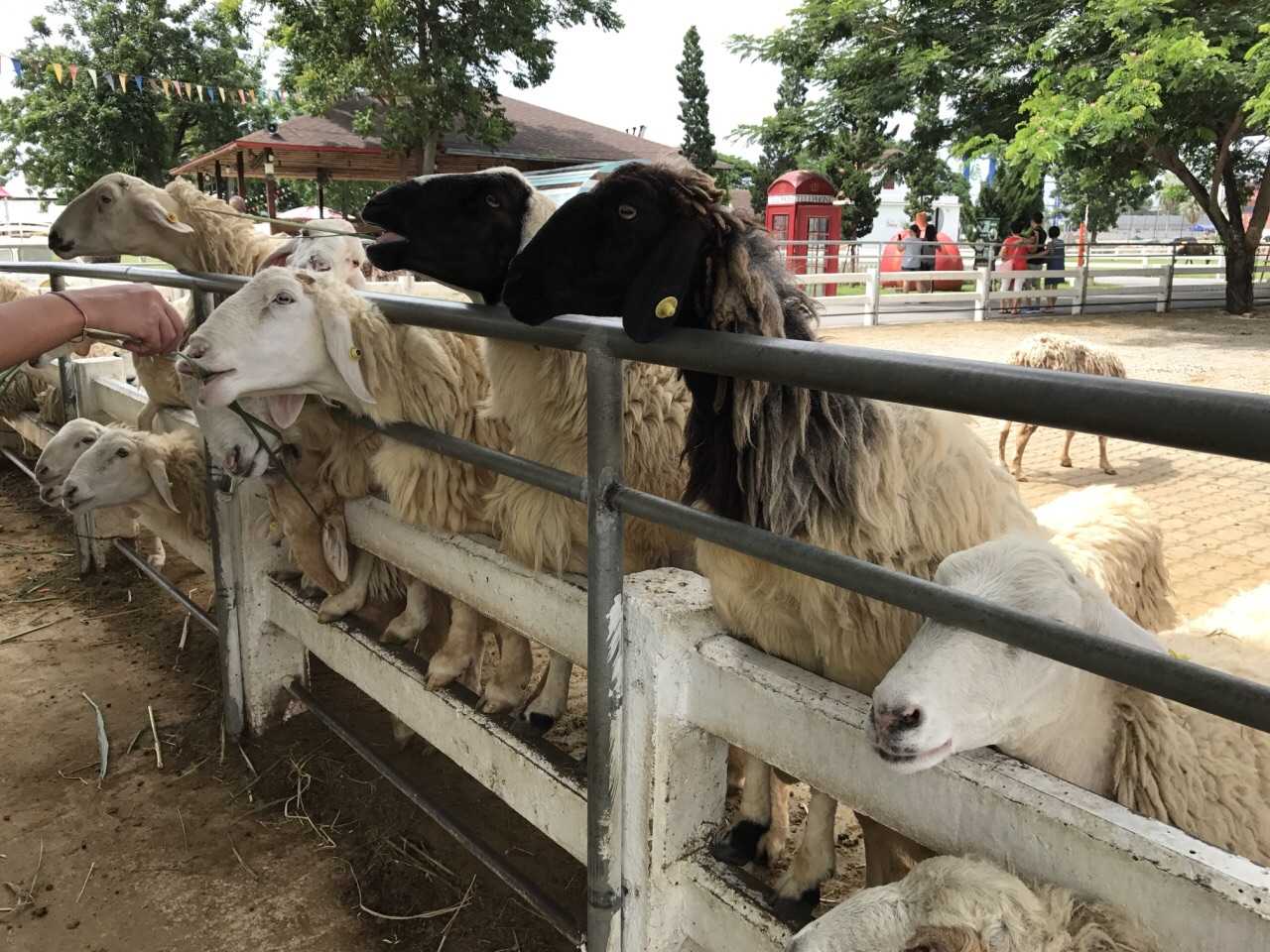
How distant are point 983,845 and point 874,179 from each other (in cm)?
3768

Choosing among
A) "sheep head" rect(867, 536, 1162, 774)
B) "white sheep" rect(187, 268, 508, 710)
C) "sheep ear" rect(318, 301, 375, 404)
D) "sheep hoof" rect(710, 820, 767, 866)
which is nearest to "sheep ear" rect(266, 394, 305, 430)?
"white sheep" rect(187, 268, 508, 710)

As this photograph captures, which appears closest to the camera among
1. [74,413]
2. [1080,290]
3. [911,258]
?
[74,413]

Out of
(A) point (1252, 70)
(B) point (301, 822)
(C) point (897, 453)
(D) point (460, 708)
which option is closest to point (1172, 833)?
(C) point (897, 453)

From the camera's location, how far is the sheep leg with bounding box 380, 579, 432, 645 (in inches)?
114

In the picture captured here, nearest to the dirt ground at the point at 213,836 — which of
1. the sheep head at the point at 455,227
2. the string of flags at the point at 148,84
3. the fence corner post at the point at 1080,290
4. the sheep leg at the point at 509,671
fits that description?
the sheep leg at the point at 509,671

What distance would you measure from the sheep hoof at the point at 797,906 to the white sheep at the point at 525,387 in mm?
919

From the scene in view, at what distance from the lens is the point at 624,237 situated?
1.98 meters

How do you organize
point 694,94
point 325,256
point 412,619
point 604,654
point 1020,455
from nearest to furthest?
point 604,654, point 412,619, point 325,256, point 1020,455, point 694,94

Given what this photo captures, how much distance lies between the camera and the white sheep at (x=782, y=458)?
6.18ft

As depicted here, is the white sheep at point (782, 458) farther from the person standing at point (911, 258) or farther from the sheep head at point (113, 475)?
the person standing at point (911, 258)

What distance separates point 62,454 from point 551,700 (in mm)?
2818

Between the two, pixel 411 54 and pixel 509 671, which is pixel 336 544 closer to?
pixel 509 671

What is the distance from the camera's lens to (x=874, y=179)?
Result: 3603 centimetres

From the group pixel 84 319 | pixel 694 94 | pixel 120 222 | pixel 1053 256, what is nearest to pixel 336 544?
pixel 84 319
